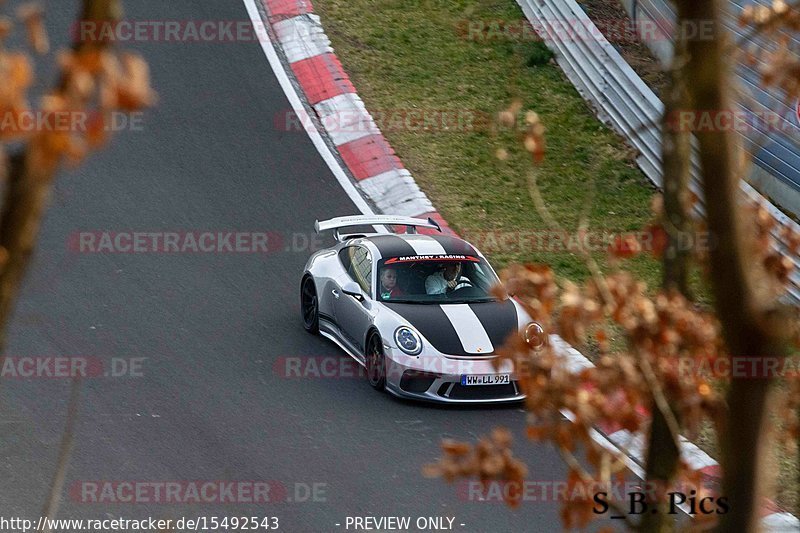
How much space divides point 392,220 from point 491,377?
2289mm

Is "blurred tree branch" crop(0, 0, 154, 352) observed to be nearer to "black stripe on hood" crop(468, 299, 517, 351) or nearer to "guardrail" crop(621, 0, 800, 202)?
"black stripe on hood" crop(468, 299, 517, 351)

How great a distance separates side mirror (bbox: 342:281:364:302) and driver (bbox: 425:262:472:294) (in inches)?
23.4

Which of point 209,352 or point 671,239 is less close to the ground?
point 671,239

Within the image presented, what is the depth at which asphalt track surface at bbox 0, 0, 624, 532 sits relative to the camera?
8320 millimetres

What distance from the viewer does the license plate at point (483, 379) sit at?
9.61 m

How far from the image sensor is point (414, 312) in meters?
10.0

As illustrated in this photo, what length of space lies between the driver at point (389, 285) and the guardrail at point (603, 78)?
13.5ft

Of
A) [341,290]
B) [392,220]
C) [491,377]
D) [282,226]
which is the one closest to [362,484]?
[491,377]

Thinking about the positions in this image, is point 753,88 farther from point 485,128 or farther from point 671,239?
point 671,239

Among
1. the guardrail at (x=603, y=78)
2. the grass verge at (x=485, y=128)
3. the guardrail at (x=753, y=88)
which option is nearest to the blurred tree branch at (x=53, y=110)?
the guardrail at (x=753, y=88)

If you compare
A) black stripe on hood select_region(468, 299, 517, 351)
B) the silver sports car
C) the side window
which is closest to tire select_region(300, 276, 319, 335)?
the silver sports car

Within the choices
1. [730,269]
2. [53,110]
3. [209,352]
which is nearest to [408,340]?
[209,352]

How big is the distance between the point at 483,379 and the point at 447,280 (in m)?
1.20

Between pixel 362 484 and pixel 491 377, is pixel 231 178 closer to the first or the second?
pixel 491 377
